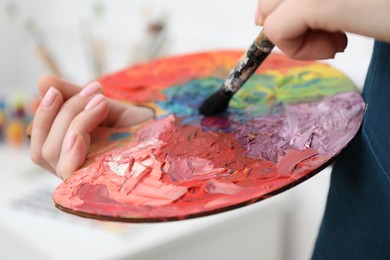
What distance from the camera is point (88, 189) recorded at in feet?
1.24

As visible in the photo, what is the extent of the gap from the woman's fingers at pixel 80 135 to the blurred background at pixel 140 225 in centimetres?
25

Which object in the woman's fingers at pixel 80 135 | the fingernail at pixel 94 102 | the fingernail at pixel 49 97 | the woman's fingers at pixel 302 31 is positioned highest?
the woman's fingers at pixel 302 31

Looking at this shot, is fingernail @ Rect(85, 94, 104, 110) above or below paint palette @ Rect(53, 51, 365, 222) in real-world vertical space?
above

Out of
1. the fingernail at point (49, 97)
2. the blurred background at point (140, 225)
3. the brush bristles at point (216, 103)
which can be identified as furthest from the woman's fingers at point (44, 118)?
the blurred background at point (140, 225)

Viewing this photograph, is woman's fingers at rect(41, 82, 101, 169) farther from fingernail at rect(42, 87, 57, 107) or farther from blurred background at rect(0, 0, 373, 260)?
blurred background at rect(0, 0, 373, 260)

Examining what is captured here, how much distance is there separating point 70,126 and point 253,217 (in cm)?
70

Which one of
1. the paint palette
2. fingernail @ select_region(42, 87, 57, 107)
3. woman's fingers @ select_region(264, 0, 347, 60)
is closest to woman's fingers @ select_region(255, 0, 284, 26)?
woman's fingers @ select_region(264, 0, 347, 60)

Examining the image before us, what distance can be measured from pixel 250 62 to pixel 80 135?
15 cm

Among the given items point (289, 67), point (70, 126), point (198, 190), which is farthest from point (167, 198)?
point (289, 67)

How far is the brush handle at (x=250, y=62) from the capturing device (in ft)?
1.34

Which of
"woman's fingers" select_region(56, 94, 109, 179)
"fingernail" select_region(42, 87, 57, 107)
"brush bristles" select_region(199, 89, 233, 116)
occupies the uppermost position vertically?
"fingernail" select_region(42, 87, 57, 107)

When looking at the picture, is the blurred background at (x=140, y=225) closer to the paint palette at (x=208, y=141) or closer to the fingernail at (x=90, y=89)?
the paint palette at (x=208, y=141)

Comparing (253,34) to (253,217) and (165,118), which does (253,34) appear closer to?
(253,217)

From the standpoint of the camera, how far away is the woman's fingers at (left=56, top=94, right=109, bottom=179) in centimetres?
42
